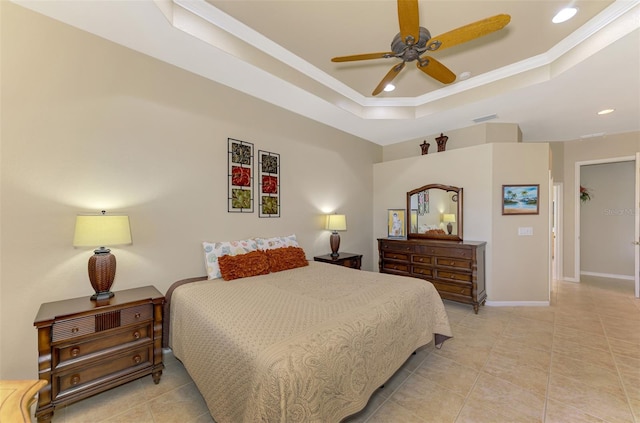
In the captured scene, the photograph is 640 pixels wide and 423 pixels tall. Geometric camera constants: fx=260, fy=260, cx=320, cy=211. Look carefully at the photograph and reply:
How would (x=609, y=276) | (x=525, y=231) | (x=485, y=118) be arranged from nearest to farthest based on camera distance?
(x=525, y=231) < (x=485, y=118) < (x=609, y=276)

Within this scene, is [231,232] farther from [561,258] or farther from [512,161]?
[561,258]

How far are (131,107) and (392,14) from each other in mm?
2583

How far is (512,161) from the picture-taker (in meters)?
3.96

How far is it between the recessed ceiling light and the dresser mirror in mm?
2333

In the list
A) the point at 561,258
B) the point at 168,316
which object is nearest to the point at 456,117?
the point at 561,258

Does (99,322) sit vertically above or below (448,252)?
below

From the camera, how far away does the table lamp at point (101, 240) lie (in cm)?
197

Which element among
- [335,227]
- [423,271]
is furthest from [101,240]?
[423,271]

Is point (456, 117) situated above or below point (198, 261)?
above

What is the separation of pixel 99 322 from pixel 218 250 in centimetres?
115

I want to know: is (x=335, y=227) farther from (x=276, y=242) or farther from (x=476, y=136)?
(x=476, y=136)

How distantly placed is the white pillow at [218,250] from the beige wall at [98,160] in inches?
5.7

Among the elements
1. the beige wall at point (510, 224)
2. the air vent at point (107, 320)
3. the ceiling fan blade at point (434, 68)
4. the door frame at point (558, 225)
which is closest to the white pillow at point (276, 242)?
the air vent at point (107, 320)

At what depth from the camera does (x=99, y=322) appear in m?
1.92
